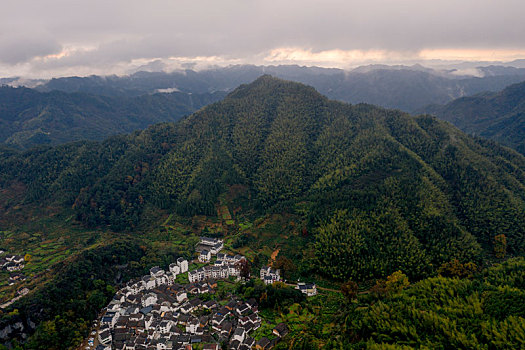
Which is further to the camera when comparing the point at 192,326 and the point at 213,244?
the point at 213,244

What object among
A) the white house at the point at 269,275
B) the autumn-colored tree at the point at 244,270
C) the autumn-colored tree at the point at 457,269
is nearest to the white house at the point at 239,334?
the white house at the point at 269,275

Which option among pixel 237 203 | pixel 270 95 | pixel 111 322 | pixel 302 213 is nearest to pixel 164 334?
pixel 111 322

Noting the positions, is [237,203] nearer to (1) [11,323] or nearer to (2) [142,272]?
(2) [142,272]

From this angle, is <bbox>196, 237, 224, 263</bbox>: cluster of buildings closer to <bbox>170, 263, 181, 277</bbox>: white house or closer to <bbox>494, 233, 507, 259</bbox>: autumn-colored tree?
<bbox>170, 263, 181, 277</bbox>: white house

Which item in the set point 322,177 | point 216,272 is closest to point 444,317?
point 216,272

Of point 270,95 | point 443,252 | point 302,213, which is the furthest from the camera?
point 270,95

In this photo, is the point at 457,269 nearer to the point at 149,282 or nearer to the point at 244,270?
the point at 244,270
